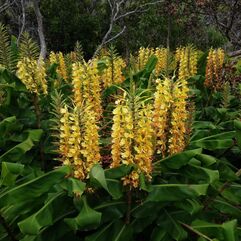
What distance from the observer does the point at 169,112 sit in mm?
3623

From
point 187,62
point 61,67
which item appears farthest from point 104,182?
point 61,67

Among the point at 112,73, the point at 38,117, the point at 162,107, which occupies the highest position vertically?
the point at 112,73

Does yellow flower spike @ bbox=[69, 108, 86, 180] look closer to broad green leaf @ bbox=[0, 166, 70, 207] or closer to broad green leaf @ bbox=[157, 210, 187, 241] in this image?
broad green leaf @ bbox=[0, 166, 70, 207]

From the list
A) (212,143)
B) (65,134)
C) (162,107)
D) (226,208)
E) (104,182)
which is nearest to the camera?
(104,182)

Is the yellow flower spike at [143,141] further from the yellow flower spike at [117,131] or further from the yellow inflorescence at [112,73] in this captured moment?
the yellow inflorescence at [112,73]

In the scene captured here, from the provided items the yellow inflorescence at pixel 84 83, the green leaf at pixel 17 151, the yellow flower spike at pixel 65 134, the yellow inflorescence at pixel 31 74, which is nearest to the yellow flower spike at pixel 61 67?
the yellow inflorescence at pixel 31 74

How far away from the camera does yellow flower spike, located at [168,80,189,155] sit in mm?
3588

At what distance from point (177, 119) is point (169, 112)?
3.4 inches

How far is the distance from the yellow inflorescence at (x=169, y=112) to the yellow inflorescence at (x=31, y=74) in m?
1.47

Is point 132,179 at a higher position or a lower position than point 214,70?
lower

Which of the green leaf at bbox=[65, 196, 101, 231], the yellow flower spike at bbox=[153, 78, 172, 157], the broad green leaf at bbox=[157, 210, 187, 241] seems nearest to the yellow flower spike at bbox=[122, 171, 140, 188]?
the green leaf at bbox=[65, 196, 101, 231]

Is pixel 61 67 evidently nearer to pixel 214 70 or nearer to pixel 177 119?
pixel 214 70

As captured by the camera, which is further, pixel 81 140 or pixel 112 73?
pixel 112 73

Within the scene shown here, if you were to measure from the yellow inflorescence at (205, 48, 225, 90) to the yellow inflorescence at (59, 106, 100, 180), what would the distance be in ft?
11.5
